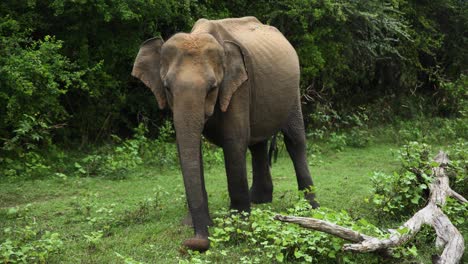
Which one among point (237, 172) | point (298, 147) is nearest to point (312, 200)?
point (298, 147)

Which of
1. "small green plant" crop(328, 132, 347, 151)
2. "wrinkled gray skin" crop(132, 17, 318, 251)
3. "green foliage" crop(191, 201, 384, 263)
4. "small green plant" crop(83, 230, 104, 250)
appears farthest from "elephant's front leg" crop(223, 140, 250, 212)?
"small green plant" crop(328, 132, 347, 151)

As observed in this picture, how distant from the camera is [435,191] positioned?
697 cm

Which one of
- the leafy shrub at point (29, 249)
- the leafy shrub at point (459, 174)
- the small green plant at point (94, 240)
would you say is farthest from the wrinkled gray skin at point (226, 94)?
the leafy shrub at point (459, 174)

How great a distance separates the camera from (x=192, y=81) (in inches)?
240

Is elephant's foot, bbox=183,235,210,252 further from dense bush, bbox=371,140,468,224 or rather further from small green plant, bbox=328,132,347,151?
small green plant, bbox=328,132,347,151

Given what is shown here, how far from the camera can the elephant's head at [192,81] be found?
6.08 metres

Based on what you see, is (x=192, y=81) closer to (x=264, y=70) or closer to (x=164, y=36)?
(x=264, y=70)

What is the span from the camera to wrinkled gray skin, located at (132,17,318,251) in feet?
20.0

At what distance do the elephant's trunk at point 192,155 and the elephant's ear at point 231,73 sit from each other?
0.50 metres

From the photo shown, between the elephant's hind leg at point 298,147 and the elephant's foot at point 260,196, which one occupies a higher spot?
the elephant's hind leg at point 298,147

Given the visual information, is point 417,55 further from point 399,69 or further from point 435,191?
point 435,191

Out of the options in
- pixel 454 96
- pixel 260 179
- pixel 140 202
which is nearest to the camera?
pixel 140 202

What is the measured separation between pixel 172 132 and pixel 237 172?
6.35 meters

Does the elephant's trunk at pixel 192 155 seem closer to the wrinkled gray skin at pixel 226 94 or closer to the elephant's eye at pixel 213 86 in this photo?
the wrinkled gray skin at pixel 226 94
